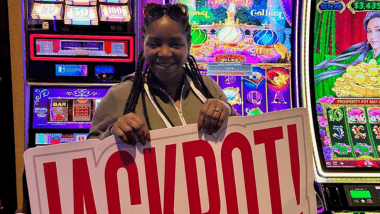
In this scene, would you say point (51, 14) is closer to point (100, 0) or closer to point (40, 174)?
point (100, 0)

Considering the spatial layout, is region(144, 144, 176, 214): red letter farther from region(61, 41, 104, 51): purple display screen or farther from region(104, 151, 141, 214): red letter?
region(61, 41, 104, 51): purple display screen

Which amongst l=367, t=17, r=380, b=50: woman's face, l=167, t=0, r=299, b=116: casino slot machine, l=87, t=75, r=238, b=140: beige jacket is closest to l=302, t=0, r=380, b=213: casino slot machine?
l=367, t=17, r=380, b=50: woman's face

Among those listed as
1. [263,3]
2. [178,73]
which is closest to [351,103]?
[263,3]

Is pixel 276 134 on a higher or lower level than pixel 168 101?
lower

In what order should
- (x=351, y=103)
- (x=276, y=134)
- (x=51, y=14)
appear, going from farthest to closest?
(x=51, y=14) < (x=351, y=103) < (x=276, y=134)

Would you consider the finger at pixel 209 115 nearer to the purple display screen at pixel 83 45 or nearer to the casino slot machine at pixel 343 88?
the casino slot machine at pixel 343 88

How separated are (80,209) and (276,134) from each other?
71 cm

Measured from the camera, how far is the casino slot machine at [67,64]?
2951mm

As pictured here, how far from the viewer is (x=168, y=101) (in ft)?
4.93

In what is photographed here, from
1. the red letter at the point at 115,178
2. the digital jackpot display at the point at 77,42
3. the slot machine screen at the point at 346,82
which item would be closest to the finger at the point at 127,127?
the red letter at the point at 115,178

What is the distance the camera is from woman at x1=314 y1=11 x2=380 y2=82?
2.60 m

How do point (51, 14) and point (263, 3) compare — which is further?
point (51, 14)

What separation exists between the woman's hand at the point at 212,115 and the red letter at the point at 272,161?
17cm

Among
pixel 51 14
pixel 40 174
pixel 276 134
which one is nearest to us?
pixel 40 174
